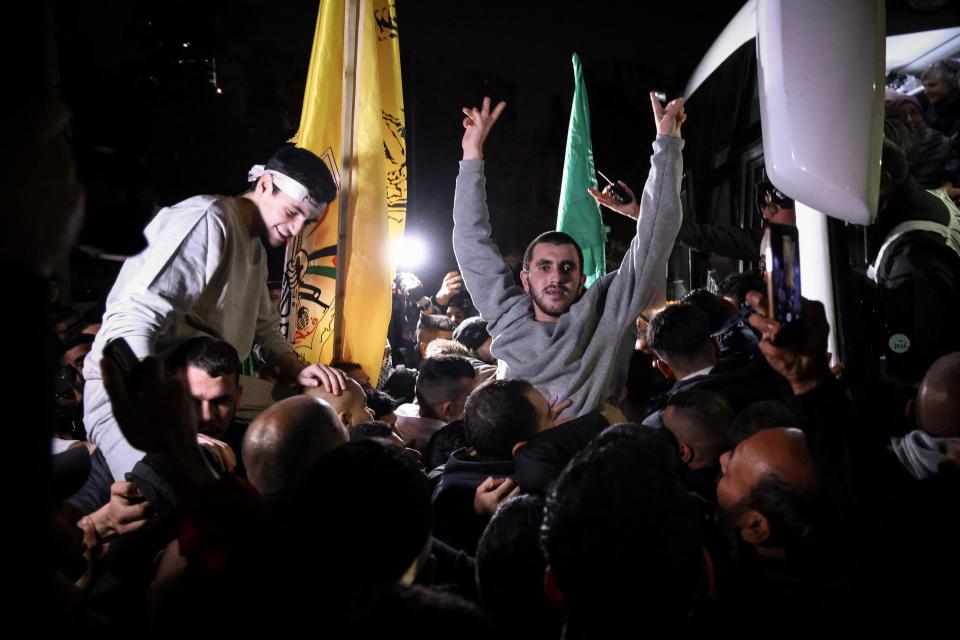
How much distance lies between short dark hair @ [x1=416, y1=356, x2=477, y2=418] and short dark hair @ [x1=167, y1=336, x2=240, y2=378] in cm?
129

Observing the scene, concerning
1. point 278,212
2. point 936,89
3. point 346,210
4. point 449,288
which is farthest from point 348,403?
point 449,288

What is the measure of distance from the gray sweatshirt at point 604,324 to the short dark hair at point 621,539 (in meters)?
1.87

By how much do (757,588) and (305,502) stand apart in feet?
3.41

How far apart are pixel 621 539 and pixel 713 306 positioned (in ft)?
8.61

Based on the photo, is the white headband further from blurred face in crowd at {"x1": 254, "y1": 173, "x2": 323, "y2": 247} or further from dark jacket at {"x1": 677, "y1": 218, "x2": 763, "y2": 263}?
dark jacket at {"x1": 677, "y1": 218, "x2": 763, "y2": 263}

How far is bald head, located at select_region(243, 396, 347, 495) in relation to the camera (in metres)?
2.21

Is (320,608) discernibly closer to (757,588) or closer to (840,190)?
(757,588)

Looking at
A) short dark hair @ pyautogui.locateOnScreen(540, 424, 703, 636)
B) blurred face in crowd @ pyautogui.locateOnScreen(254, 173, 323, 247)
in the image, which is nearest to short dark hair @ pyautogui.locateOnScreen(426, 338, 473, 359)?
blurred face in crowd @ pyautogui.locateOnScreen(254, 173, 323, 247)

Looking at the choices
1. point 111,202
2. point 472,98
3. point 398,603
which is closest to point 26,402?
point 111,202

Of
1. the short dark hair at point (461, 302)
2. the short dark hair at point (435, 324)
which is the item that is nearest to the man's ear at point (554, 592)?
the short dark hair at point (435, 324)

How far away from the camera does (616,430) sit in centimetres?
170

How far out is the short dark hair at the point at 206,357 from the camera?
9.44ft

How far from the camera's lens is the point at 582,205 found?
614 centimetres

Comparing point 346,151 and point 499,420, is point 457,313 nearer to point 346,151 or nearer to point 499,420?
point 346,151
